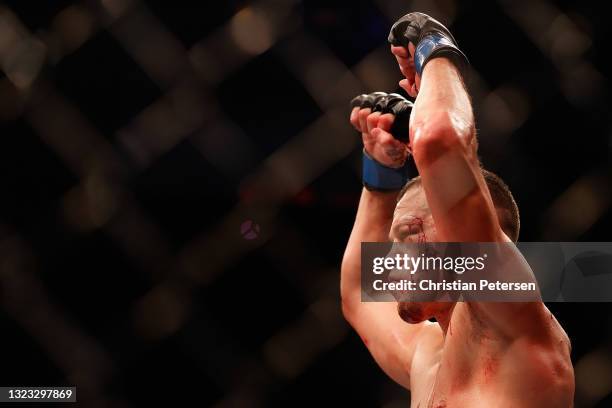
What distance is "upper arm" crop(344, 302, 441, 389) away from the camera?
4.64ft

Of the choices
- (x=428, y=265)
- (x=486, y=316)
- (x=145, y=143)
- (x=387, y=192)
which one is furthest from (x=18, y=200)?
(x=486, y=316)

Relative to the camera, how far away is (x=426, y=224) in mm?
1216

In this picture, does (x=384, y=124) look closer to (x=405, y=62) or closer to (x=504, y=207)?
(x=405, y=62)

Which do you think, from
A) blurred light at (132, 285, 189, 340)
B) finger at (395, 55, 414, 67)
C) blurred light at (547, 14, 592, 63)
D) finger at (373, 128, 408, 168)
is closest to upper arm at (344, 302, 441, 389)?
finger at (373, 128, 408, 168)

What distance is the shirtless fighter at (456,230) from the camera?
3.22 ft

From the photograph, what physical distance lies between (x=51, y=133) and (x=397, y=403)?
1258 mm

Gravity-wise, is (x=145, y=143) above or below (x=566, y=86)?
above

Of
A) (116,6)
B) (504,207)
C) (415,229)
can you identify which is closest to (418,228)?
(415,229)

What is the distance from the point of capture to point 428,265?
1.17 metres

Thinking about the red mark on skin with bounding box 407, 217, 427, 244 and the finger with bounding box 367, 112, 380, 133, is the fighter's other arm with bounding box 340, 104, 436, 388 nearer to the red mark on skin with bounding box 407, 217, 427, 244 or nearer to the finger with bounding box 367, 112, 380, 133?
the finger with bounding box 367, 112, 380, 133

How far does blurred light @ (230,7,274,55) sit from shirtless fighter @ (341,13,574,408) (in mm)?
526

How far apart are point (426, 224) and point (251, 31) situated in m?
0.84

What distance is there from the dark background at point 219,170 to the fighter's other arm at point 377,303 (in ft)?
1.73

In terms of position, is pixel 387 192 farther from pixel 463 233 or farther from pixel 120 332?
pixel 120 332
